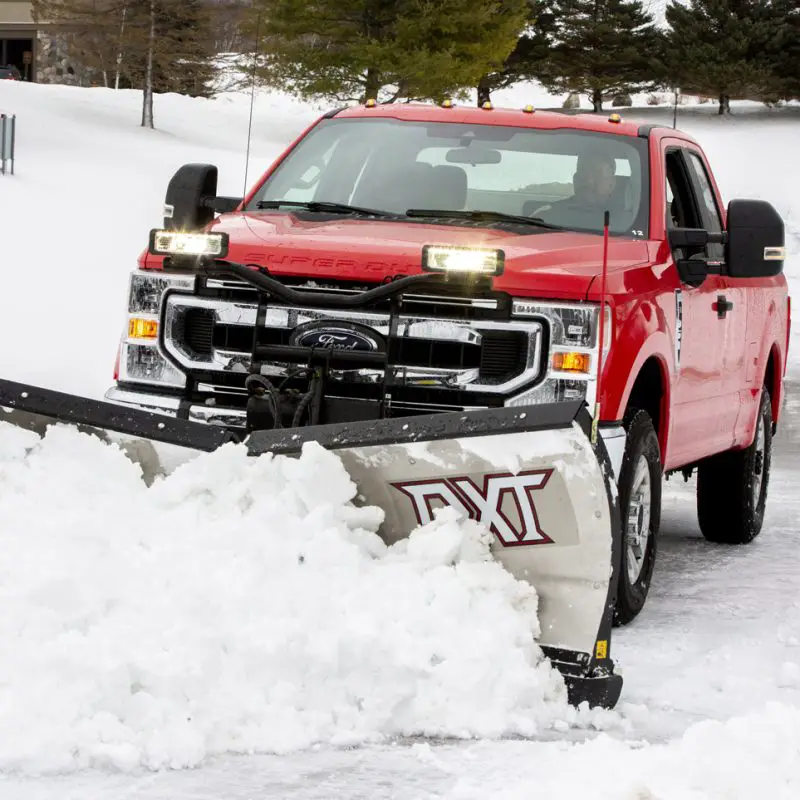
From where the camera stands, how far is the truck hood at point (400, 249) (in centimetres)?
543

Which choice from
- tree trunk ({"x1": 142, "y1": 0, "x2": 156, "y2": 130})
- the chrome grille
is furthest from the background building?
the chrome grille

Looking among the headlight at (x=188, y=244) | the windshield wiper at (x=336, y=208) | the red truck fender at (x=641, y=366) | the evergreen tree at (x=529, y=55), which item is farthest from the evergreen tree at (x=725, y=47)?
the headlight at (x=188, y=244)

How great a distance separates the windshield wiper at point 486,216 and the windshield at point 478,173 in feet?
0.21

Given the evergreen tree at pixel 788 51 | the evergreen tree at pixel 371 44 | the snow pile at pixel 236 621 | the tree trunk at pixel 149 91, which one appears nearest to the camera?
the snow pile at pixel 236 621

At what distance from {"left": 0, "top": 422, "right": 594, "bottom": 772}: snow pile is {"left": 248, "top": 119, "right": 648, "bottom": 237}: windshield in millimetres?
2021

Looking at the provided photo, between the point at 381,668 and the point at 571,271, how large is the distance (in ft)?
5.77

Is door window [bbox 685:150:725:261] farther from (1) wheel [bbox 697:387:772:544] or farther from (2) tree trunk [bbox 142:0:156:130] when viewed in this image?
(2) tree trunk [bbox 142:0:156:130]

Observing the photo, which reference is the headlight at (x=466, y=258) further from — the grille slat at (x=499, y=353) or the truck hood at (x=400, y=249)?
the grille slat at (x=499, y=353)

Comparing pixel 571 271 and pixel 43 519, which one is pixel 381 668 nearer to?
pixel 43 519

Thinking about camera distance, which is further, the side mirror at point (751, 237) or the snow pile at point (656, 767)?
the side mirror at point (751, 237)

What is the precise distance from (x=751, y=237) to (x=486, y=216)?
1044 millimetres

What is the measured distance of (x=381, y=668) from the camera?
14.0 feet

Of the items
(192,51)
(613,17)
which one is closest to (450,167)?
(192,51)

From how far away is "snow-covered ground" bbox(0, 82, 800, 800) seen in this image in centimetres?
388
